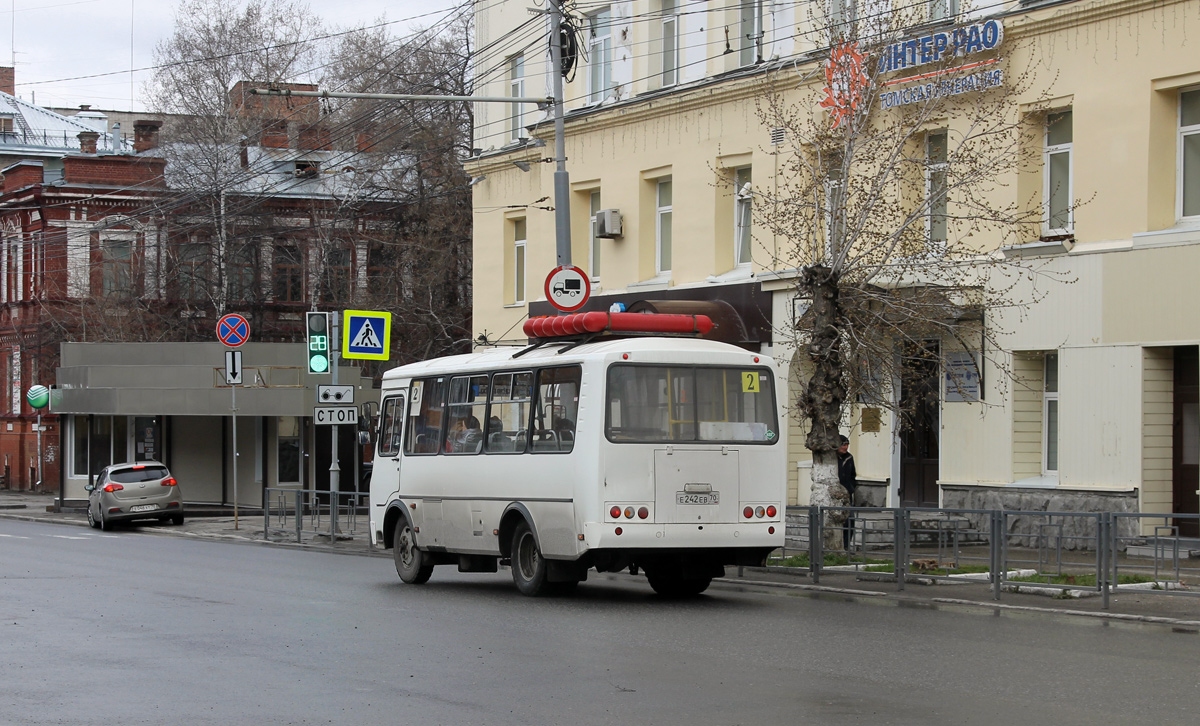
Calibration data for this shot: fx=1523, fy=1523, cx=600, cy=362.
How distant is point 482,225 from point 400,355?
10491 mm

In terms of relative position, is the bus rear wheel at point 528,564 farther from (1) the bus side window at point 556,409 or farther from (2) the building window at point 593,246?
(2) the building window at point 593,246

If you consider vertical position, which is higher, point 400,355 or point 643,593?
point 400,355

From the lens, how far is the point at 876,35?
20688 mm

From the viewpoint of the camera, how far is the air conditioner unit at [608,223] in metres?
31.1

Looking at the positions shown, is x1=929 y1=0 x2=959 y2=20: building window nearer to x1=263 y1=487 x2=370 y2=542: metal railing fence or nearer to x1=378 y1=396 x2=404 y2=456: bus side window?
x1=378 y1=396 x2=404 y2=456: bus side window

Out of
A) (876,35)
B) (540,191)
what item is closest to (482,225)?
(540,191)

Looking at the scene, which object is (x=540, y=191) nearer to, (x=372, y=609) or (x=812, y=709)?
(x=372, y=609)

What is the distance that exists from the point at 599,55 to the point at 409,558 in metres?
16.4

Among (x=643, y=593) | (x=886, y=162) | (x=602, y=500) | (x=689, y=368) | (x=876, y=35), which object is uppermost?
(x=876, y=35)

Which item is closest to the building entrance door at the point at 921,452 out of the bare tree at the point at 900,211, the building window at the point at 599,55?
the bare tree at the point at 900,211

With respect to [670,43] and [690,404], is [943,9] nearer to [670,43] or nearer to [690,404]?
[670,43]

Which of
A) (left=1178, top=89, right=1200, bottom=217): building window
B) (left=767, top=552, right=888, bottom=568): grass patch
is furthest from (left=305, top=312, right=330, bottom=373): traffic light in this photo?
(left=1178, top=89, right=1200, bottom=217): building window

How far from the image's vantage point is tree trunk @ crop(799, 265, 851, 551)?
1981 centimetres

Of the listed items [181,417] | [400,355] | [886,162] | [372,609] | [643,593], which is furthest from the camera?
[400,355]
